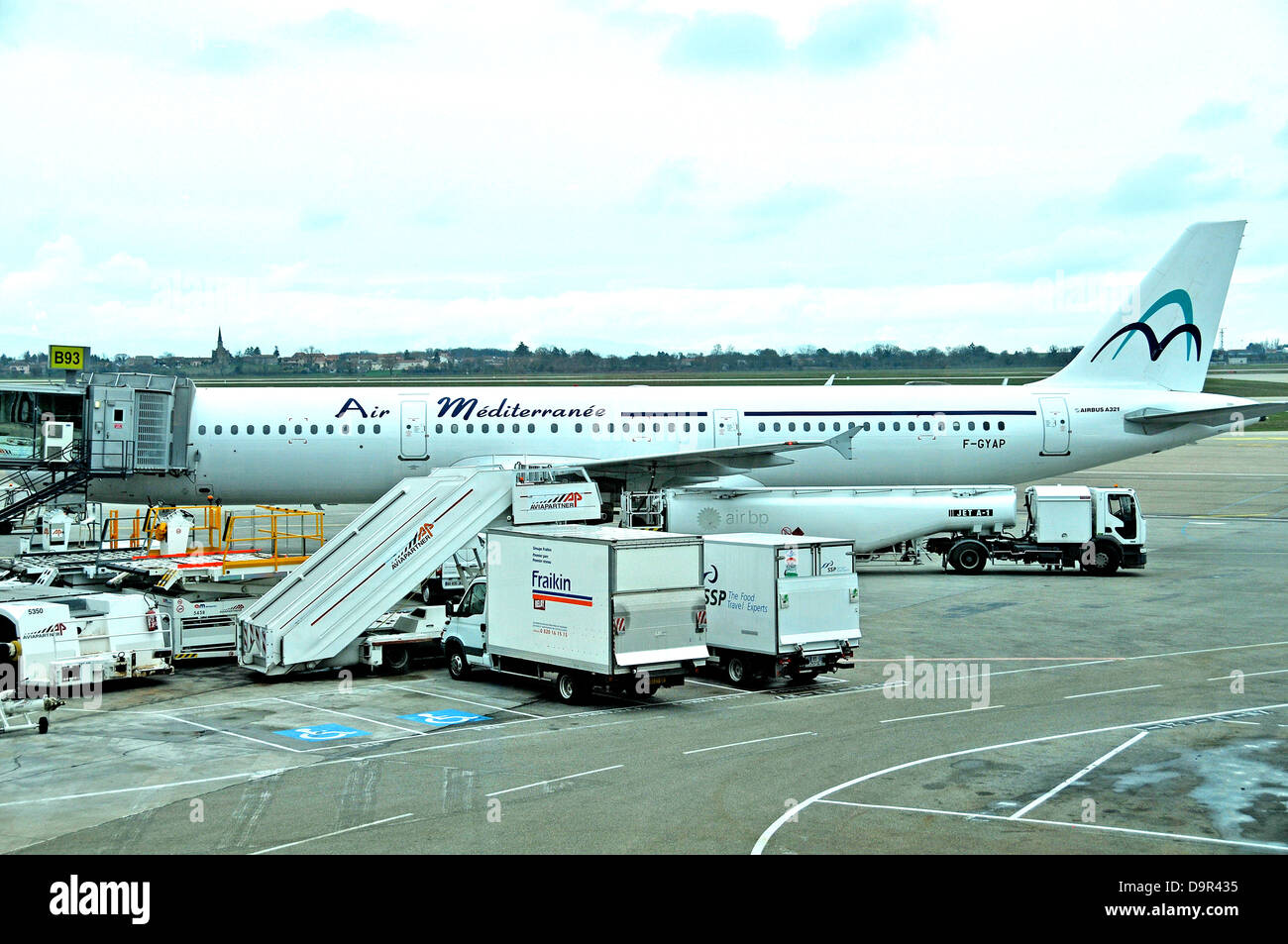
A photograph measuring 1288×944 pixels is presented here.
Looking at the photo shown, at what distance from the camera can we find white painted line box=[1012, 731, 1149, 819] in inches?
624

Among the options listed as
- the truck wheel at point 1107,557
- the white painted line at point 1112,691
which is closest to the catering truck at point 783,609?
the white painted line at point 1112,691

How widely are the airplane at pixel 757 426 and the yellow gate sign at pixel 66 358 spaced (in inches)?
187

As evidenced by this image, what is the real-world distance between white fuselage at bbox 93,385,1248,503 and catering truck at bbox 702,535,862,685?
17926 millimetres

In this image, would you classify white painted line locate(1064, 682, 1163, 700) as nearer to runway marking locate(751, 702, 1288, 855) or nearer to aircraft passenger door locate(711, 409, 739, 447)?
runway marking locate(751, 702, 1288, 855)

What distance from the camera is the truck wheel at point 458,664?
25.4 metres

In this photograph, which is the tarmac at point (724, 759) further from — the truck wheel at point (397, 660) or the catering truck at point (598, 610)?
→ the catering truck at point (598, 610)

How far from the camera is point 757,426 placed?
43.7 m

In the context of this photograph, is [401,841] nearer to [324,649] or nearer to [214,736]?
[214,736]

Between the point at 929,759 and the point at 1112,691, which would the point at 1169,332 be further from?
the point at 929,759

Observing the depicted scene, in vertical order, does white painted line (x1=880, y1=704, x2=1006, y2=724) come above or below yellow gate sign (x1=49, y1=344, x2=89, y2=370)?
below

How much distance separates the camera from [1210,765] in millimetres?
18016

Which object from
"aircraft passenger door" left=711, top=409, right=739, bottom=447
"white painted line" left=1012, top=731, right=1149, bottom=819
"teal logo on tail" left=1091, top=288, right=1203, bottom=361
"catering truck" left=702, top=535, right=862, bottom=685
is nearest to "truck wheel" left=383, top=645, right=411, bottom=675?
"catering truck" left=702, top=535, right=862, bottom=685

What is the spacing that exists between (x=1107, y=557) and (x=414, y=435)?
2378 cm

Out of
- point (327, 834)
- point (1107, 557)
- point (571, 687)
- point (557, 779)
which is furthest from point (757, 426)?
point (327, 834)
